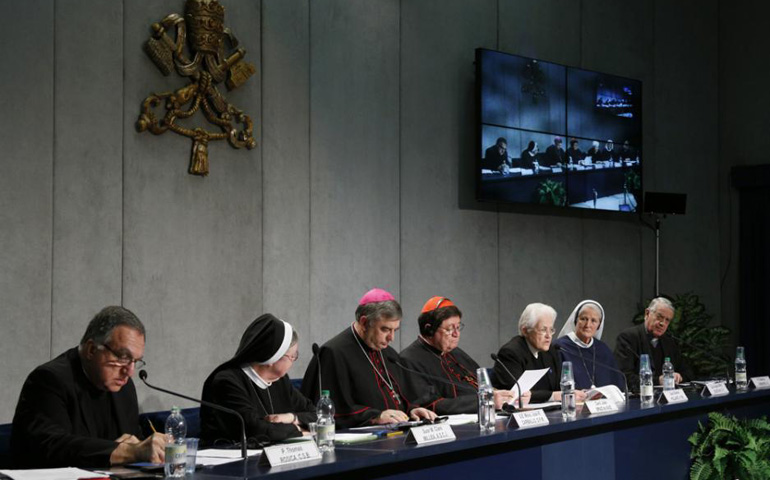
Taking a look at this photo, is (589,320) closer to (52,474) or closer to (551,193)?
(551,193)

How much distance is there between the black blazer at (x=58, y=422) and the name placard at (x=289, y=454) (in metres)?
0.55

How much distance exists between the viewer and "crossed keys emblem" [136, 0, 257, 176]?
5.85 meters

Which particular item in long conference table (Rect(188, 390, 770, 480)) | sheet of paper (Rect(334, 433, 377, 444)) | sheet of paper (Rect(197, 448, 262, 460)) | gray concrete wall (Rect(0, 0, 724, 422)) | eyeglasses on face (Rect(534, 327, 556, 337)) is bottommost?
long conference table (Rect(188, 390, 770, 480))

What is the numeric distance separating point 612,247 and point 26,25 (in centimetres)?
568

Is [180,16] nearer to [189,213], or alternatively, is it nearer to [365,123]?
[189,213]

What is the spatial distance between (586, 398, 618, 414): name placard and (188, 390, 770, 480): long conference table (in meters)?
0.08

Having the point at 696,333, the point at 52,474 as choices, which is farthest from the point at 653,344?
the point at 52,474

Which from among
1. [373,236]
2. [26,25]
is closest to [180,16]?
[26,25]

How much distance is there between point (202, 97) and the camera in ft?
20.0

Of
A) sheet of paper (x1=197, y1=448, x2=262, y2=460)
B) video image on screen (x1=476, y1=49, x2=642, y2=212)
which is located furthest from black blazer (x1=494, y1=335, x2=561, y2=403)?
sheet of paper (x1=197, y1=448, x2=262, y2=460)

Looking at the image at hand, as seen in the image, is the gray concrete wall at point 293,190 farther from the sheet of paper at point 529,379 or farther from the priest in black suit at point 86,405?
the sheet of paper at point 529,379

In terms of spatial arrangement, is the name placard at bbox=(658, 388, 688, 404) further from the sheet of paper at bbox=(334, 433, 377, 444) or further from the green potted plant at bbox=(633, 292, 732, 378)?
the green potted plant at bbox=(633, 292, 732, 378)

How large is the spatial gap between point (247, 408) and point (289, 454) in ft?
3.39

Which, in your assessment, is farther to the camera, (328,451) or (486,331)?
(486,331)
